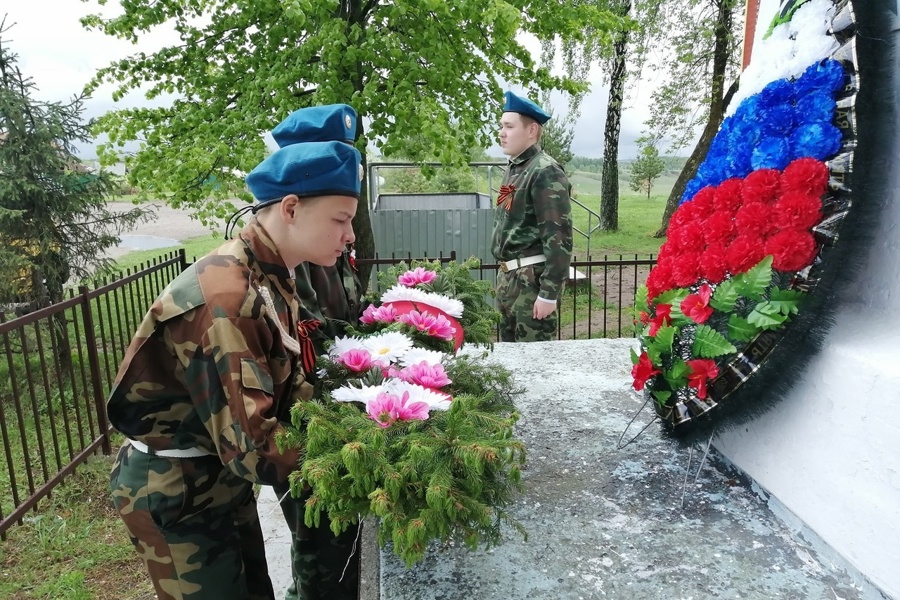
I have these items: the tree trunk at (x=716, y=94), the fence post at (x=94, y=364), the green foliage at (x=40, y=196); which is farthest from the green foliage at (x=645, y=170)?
the fence post at (x=94, y=364)

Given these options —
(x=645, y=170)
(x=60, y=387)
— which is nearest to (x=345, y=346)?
(x=60, y=387)

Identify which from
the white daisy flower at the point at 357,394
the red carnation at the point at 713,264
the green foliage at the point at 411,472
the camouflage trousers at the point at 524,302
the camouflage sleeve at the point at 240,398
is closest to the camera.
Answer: the green foliage at the point at 411,472

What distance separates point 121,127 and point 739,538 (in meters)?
8.43

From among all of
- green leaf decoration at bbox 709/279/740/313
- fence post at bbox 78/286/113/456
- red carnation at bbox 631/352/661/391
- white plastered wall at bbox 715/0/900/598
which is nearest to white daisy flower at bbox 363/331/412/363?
red carnation at bbox 631/352/661/391

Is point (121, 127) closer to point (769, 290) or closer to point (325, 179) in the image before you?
point (325, 179)

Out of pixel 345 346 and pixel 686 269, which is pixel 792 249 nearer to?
pixel 686 269

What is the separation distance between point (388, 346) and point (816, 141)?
1441 mm

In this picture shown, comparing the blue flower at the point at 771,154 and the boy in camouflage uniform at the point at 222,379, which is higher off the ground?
the blue flower at the point at 771,154

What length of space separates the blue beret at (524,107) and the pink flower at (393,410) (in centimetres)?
284

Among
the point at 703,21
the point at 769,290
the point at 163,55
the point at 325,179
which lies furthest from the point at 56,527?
the point at 703,21

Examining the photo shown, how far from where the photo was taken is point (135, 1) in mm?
7902

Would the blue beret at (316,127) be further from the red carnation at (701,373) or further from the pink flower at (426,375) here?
the red carnation at (701,373)

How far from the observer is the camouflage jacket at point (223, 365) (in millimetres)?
1495

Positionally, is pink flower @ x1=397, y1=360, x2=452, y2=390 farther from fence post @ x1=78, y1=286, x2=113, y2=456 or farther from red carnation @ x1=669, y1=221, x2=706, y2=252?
fence post @ x1=78, y1=286, x2=113, y2=456
